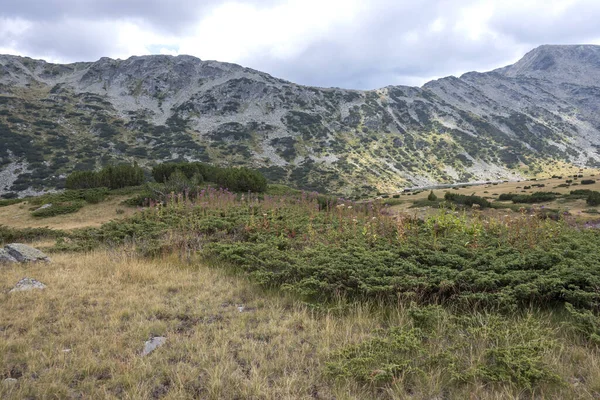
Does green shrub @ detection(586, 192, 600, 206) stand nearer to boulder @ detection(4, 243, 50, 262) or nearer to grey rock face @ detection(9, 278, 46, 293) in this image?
grey rock face @ detection(9, 278, 46, 293)

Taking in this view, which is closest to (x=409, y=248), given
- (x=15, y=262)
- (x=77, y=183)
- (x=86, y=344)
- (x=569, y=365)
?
(x=569, y=365)

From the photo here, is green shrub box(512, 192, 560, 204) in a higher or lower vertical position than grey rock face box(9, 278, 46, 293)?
lower

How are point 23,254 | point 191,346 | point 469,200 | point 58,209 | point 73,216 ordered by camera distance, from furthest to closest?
point 469,200 < point 58,209 < point 73,216 < point 23,254 < point 191,346

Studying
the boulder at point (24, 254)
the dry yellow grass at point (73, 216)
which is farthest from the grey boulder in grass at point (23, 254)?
the dry yellow grass at point (73, 216)

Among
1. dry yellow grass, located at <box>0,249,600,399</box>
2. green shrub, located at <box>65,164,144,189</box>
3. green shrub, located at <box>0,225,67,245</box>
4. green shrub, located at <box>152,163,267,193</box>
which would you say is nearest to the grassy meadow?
dry yellow grass, located at <box>0,249,600,399</box>

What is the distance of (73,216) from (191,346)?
21075 mm

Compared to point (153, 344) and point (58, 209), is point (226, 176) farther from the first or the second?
point (153, 344)

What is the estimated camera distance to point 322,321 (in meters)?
4.12

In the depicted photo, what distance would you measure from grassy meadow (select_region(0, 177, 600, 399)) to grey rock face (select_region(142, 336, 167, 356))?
9cm

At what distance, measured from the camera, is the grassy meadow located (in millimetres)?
2867

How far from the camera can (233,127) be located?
344 feet

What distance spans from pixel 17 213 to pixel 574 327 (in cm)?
2878

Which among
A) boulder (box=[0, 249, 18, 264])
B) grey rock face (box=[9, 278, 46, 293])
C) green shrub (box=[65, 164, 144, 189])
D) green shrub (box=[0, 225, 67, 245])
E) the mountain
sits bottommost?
A: green shrub (box=[0, 225, 67, 245])

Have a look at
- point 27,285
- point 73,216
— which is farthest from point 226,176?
point 27,285
